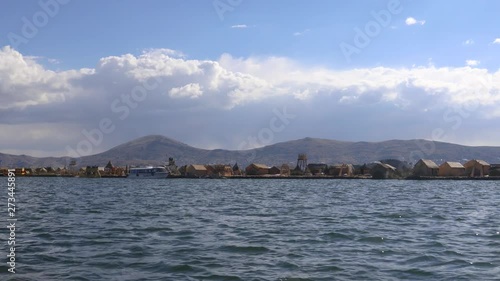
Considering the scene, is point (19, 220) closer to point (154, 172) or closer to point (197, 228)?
point (197, 228)

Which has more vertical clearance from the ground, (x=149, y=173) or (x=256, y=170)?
(x=256, y=170)

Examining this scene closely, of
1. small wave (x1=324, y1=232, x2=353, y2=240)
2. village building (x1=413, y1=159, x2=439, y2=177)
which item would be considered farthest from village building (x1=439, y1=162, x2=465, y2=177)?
small wave (x1=324, y1=232, x2=353, y2=240)

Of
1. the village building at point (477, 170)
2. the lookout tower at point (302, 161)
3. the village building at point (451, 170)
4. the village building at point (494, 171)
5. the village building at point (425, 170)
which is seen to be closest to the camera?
the village building at point (494, 171)

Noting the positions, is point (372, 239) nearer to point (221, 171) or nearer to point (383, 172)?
point (383, 172)

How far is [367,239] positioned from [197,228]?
26.6 ft

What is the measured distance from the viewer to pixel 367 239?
21547 mm

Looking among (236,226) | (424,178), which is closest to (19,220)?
(236,226)

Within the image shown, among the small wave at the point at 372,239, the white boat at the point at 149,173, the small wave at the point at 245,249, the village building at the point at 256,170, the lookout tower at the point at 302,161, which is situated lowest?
the small wave at the point at 245,249

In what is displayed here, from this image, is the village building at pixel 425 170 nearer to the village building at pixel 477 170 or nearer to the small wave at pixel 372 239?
the village building at pixel 477 170

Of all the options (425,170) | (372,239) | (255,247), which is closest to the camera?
(255,247)

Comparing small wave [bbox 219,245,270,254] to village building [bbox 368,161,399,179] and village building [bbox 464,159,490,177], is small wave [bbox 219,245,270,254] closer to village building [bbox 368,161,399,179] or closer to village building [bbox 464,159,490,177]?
village building [bbox 464,159,490,177]

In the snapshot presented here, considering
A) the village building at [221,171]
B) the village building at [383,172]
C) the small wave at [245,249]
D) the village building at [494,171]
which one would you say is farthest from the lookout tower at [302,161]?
the small wave at [245,249]

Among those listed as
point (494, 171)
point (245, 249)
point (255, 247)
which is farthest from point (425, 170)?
point (245, 249)

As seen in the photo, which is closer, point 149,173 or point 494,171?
point 494,171
